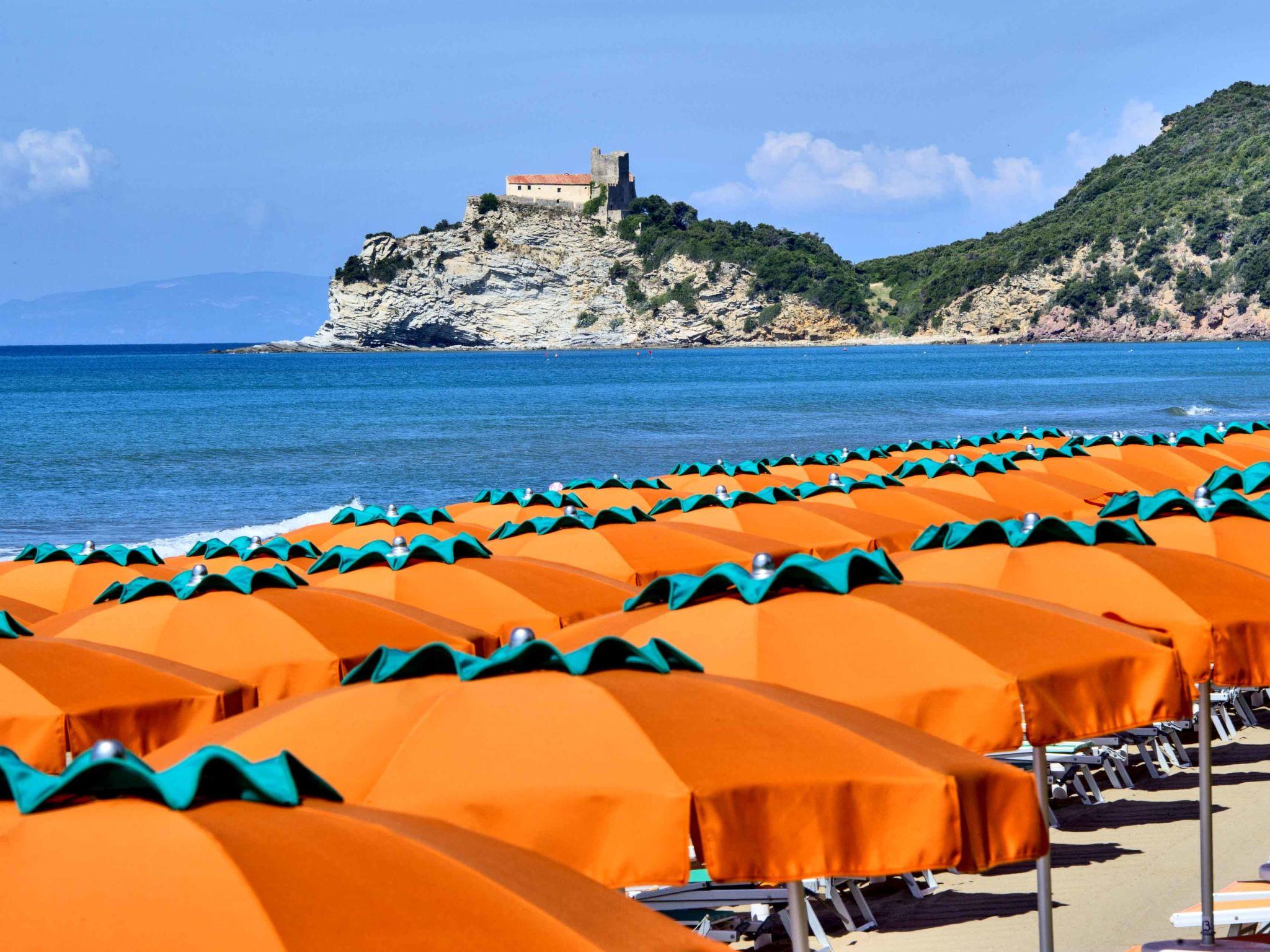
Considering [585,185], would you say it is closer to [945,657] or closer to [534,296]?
[534,296]

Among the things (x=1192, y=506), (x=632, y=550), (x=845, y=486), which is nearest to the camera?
(x=1192, y=506)

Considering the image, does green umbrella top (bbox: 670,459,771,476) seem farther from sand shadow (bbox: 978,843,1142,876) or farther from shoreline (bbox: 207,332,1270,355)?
shoreline (bbox: 207,332,1270,355)

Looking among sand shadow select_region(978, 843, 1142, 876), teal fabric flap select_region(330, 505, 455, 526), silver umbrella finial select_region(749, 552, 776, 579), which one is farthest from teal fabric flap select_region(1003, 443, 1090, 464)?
silver umbrella finial select_region(749, 552, 776, 579)

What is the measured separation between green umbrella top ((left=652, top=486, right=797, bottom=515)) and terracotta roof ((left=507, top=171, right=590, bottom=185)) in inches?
6363

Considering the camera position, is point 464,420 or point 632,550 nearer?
point 632,550

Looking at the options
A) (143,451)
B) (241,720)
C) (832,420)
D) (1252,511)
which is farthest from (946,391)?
(241,720)

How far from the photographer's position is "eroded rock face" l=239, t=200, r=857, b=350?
162000 mm

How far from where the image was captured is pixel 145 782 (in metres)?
2.94

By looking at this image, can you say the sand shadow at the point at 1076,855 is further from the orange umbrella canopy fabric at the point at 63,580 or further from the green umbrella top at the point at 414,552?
the orange umbrella canopy fabric at the point at 63,580

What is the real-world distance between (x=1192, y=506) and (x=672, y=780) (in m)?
6.66

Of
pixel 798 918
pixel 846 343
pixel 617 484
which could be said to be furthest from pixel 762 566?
pixel 846 343

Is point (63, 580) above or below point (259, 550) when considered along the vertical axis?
below

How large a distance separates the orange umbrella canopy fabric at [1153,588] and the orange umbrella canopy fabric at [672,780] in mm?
2440

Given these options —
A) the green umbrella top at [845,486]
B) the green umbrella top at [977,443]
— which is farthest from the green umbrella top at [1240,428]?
the green umbrella top at [845,486]
